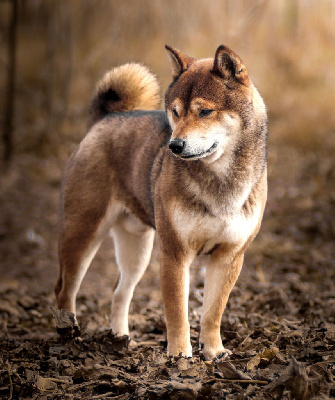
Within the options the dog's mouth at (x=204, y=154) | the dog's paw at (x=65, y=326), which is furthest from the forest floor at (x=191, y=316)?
the dog's mouth at (x=204, y=154)

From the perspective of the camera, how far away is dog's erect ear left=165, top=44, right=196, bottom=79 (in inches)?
153

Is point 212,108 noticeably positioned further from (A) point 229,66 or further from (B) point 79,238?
(B) point 79,238

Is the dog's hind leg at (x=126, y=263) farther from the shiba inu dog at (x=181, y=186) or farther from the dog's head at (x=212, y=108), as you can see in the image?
the dog's head at (x=212, y=108)

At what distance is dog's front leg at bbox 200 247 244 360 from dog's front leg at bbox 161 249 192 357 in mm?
242

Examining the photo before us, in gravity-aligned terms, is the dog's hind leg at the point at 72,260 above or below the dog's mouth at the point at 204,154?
below

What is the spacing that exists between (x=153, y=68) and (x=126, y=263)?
8383mm

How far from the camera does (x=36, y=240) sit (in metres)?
8.38

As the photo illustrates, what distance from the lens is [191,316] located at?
200 inches

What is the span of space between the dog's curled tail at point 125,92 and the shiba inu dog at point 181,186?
0.04m

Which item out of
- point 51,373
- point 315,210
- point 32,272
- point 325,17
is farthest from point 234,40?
point 51,373

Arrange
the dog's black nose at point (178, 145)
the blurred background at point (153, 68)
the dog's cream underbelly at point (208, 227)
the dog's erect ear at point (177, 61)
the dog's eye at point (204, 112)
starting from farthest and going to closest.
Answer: the blurred background at point (153, 68)
the dog's erect ear at point (177, 61)
the dog's cream underbelly at point (208, 227)
the dog's eye at point (204, 112)
the dog's black nose at point (178, 145)

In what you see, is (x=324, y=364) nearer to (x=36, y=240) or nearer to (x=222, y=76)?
(x=222, y=76)

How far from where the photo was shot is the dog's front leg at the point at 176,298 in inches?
148

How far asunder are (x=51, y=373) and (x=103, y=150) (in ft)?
6.06
